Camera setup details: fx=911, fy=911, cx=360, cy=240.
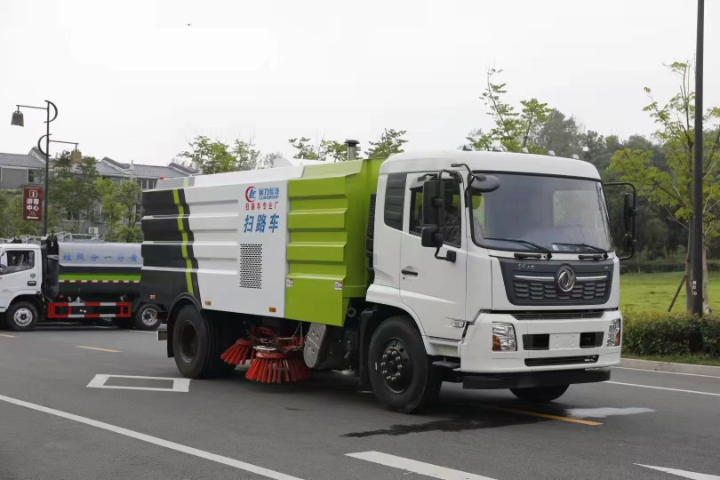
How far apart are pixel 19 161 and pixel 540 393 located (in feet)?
293

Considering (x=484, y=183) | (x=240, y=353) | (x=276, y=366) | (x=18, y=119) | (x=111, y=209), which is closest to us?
(x=484, y=183)

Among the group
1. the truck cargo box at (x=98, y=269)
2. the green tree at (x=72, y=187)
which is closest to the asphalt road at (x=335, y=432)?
the truck cargo box at (x=98, y=269)

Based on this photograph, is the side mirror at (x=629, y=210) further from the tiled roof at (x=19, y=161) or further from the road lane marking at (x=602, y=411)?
the tiled roof at (x=19, y=161)

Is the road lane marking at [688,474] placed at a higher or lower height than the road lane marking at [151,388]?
higher

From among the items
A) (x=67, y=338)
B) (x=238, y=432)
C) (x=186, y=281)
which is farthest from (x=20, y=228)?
(x=238, y=432)

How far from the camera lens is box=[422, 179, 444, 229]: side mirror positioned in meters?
8.61

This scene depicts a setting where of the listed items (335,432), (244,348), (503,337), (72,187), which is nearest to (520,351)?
(503,337)

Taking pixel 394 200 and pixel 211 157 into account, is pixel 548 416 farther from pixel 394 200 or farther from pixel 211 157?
pixel 211 157

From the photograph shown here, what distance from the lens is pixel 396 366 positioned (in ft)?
30.2

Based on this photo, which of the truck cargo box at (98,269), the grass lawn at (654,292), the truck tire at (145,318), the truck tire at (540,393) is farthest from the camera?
the grass lawn at (654,292)

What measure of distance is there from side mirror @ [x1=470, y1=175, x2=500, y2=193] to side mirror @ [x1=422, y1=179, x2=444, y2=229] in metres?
0.34

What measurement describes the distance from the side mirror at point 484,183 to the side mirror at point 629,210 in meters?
1.79

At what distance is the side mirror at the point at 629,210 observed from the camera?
31.7 feet

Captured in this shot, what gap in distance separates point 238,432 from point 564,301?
3.31m
